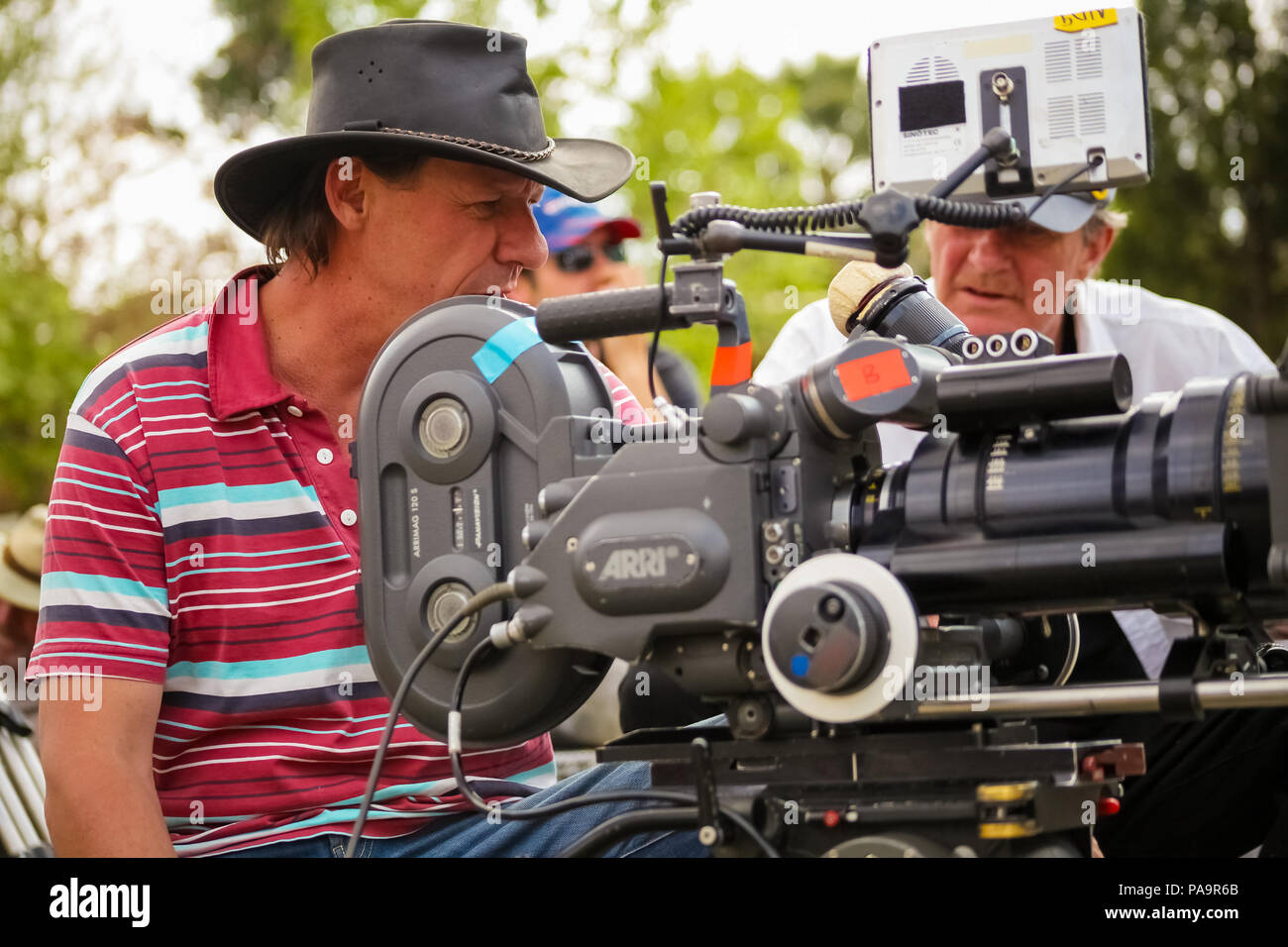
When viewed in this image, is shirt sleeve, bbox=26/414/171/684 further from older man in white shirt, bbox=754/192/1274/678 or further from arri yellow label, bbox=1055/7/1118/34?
older man in white shirt, bbox=754/192/1274/678

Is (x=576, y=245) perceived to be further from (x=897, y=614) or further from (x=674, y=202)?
(x=674, y=202)

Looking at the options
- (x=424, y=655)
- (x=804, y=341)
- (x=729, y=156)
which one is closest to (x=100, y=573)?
(x=424, y=655)

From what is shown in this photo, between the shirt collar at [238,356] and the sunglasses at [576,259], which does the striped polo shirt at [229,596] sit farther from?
the sunglasses at [576,259]

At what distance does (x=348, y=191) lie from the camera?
267cm

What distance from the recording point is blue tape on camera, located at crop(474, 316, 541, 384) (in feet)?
6.62

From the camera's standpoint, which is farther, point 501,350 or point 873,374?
point 501,350

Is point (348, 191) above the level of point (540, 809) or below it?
above

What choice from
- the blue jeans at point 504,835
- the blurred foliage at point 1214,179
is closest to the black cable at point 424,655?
the blue jeans at point 504,835

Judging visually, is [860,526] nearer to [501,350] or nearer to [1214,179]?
[501,350]

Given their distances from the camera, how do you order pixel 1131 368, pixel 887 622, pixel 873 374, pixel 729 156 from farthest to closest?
pixel 729 156 → pixel 1131 368 → pixel 873 374 → pixel 887 622

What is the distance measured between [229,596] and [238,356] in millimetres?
416

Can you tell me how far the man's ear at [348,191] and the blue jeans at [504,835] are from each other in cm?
104

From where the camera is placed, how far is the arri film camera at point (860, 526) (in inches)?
63.9
